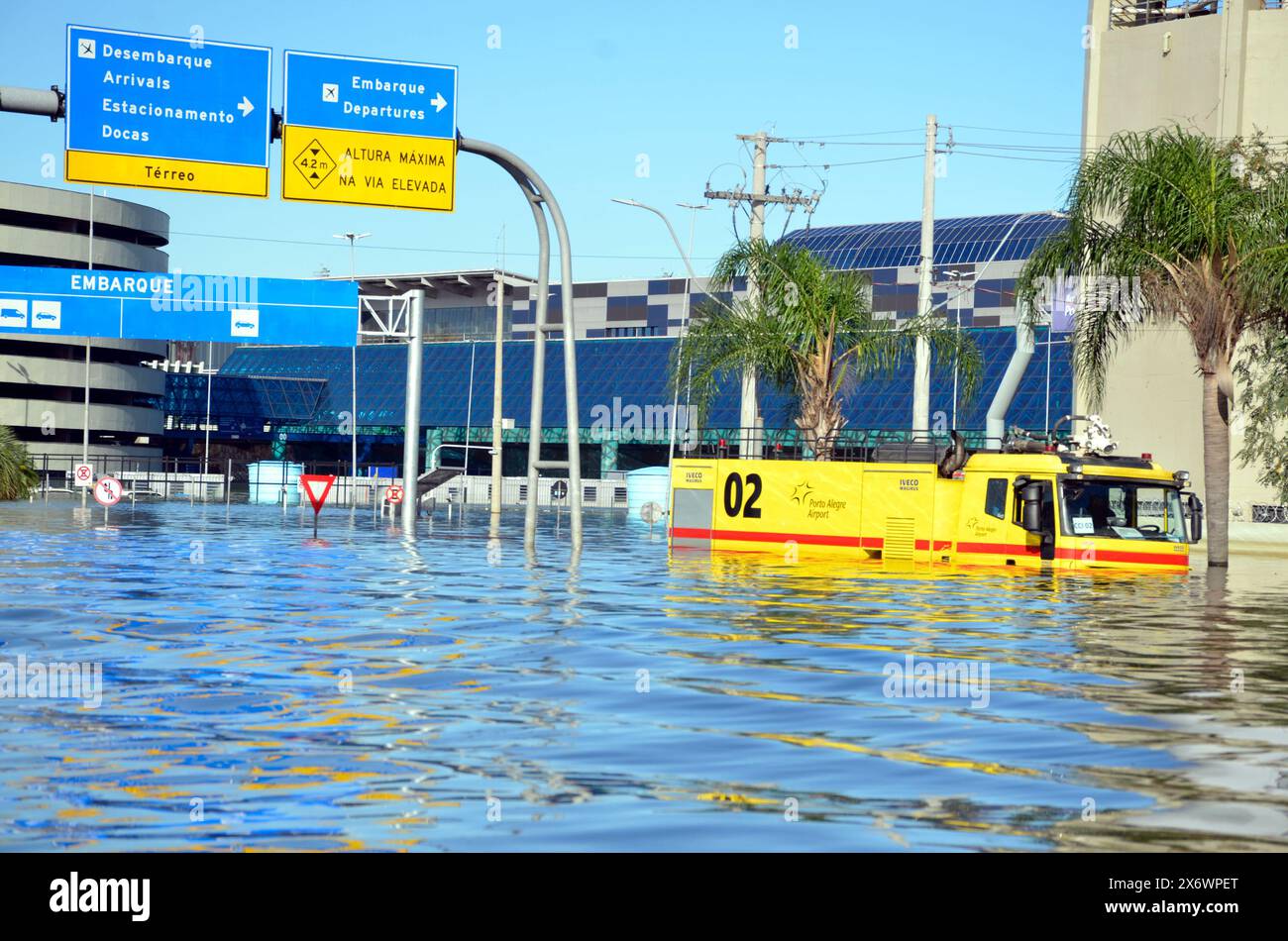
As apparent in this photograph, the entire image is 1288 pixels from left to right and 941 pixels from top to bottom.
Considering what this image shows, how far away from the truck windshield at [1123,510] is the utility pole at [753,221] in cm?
1116

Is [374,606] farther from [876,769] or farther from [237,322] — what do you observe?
[237,322]

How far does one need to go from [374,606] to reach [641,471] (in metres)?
47.2

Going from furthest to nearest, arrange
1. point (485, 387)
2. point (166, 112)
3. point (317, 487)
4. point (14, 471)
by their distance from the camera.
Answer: point (485, 387) → point (14, 471) → point (317, 487) → point (166, 112)

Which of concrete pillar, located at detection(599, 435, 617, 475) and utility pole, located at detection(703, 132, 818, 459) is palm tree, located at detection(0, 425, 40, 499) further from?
concrete pillar, located at detection(599, 435, 617, 475)

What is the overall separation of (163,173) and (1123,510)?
17.8 m

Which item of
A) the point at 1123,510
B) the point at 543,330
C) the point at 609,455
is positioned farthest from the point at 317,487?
the point at 609,455

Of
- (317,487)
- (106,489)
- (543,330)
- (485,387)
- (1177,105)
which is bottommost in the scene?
(106,489)

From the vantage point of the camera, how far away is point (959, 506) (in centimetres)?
2922

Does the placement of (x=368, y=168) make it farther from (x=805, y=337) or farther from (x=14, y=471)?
(x=14, y=471)

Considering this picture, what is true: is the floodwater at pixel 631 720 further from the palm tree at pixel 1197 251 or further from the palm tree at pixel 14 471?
the palm tree at pixel 14 471

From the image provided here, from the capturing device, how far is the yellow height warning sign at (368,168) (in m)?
30.2

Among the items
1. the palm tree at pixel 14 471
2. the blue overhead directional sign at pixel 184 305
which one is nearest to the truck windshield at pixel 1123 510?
the blue overhead directional sign at pixel 184 305

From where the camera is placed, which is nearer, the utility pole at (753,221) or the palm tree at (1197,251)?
the palm tree at (1197,251)

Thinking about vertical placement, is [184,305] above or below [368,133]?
below
